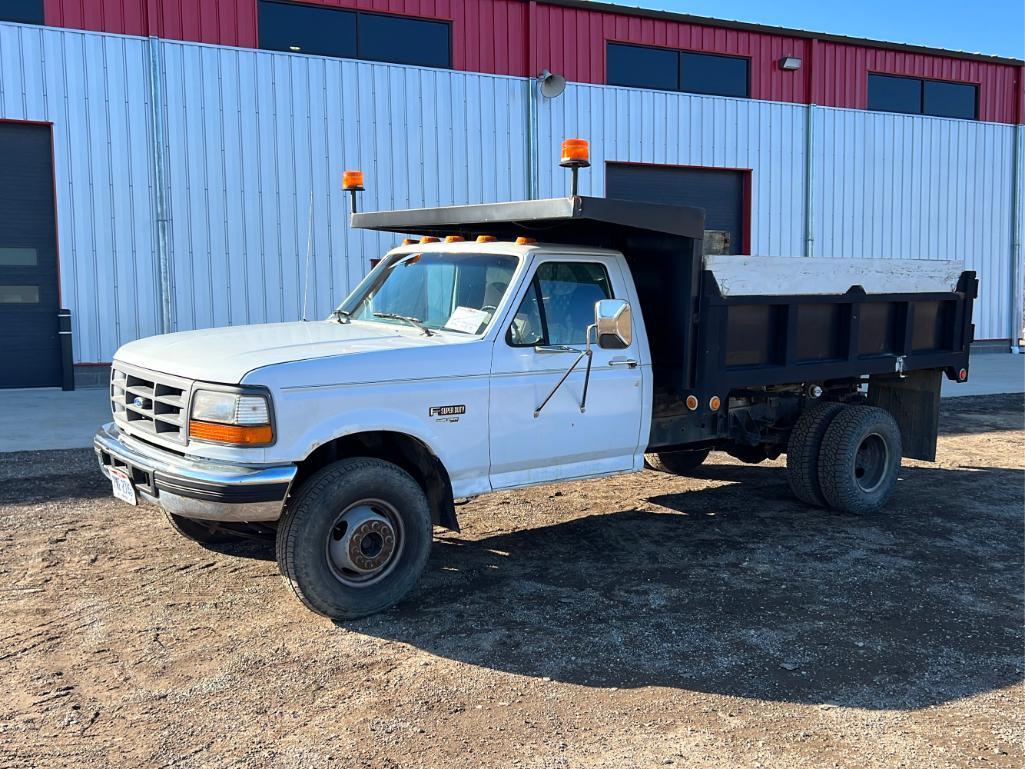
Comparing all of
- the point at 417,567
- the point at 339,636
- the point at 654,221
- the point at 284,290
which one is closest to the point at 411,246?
the point at 654,221

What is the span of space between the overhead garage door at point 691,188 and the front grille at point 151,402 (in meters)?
12.8

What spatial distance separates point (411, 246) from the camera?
6.05m

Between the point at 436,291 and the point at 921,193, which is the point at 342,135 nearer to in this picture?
the point at 436,291

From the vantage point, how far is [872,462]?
7.10 metres

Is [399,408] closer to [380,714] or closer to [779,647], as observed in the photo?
[380,714]

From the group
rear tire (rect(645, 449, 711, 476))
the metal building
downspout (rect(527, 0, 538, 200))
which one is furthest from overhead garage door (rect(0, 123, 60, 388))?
rear tire (rect(645, 449, 711, 476))

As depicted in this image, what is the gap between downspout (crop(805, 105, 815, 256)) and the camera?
60.8 feet

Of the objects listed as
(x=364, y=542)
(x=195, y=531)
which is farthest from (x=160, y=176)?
(x=364, y=542)

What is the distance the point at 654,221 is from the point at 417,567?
2.51 metres

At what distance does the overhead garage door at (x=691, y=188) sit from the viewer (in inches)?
679

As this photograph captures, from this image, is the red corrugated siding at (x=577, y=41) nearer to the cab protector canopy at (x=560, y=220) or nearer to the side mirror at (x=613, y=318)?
the cab protector canopy at (x=560, y=220)

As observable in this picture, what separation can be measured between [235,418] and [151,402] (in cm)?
83

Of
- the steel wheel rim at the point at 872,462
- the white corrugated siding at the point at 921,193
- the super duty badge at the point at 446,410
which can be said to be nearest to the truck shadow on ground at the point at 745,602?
the steel wheel rim at the point at 872,462

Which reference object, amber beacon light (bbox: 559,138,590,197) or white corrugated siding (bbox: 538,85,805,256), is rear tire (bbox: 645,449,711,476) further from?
white corrugated siding (bbox: 538,85,805,256)
